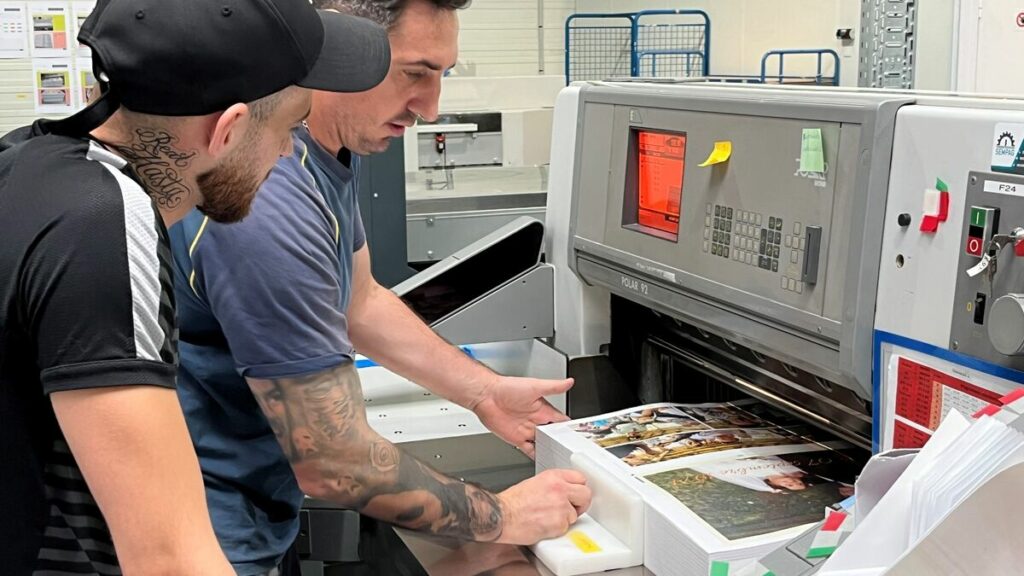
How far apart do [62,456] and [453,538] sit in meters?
0.70

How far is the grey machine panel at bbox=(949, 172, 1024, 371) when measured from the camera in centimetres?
112

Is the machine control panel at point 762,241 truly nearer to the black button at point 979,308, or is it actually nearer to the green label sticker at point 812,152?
the green label sticker at point 812,152

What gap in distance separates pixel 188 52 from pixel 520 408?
109 centimetres

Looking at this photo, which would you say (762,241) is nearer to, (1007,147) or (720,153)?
(720,153)

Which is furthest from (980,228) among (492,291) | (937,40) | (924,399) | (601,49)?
(601,49)

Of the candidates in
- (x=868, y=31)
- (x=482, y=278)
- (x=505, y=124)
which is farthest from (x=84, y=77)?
(x=868, y=31)

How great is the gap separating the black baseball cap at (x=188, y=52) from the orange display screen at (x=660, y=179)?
2.57ft

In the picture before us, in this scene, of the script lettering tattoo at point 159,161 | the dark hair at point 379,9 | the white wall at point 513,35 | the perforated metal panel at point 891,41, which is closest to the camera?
the script lettering tattoo at point 159,161

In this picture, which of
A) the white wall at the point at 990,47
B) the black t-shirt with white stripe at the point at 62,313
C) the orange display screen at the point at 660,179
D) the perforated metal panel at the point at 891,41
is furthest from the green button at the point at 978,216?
the white wall at the point at 990,47

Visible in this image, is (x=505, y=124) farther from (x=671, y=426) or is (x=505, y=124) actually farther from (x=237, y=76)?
(x=237, y=76)

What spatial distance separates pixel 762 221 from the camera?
1.50 m

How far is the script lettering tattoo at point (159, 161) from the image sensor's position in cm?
104

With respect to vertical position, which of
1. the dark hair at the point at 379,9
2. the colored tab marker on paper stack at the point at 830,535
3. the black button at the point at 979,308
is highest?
the dark hair at the point at 379,9

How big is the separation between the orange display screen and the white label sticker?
0.59 m
